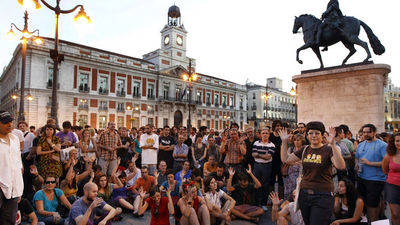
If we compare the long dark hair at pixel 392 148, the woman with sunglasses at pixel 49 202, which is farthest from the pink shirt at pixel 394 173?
the woman with sunglasses at pixel 49 202

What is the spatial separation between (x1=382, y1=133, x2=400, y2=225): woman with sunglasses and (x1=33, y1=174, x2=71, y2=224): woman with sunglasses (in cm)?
550

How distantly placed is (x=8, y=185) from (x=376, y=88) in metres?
10.4

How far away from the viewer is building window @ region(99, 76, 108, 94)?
3906 centimetres

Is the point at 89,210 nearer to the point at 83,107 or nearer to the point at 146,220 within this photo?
the point at 146,220

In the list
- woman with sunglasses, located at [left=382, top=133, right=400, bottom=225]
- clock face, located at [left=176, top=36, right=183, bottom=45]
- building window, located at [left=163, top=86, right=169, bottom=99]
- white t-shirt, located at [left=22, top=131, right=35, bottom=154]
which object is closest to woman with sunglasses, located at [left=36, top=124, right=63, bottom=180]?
white t-shirt, located at [left=22, top=131, right=35, bottom=154]

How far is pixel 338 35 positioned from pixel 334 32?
0.19m

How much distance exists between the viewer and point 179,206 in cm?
465

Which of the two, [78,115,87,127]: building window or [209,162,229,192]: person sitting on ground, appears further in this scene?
[78,115,87,127]: building window

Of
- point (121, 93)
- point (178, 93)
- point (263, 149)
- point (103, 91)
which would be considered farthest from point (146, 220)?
point (178, 93)

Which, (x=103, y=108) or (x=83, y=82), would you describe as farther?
(x=103, y=108)

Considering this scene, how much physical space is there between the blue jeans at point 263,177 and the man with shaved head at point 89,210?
10.5ft

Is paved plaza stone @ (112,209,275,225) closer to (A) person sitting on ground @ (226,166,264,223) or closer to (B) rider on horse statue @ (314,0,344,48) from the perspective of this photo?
(A) person sitting on ground @ (226,166,264,223)

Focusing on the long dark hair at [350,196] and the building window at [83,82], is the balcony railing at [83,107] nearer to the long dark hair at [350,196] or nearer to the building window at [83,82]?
the building window at [83,82]

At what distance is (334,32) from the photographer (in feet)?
32.1
